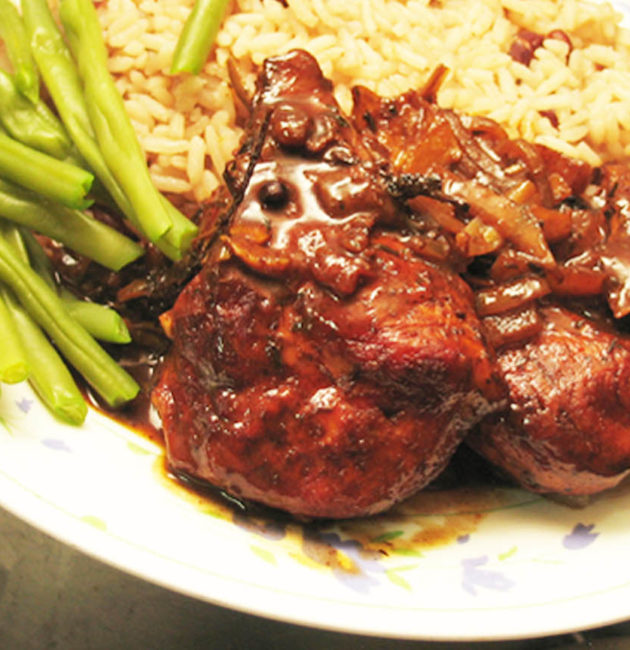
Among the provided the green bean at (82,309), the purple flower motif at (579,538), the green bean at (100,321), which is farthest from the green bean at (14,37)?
the purple flower motif at (579,538)

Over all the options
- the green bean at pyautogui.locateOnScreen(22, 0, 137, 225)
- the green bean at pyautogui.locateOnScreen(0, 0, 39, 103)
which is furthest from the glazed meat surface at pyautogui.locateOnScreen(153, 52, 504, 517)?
the green bean at pyautogui.locateOnScreen(0, 0, 39, 103)

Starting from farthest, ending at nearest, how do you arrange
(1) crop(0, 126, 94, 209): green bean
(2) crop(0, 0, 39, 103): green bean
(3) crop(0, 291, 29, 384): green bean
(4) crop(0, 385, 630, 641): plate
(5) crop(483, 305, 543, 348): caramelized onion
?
(2) crop(0, 0, 39, 103): green bean < (1) crop(0, 126, 94, 209): green bean < (5) crop(483, 305, 543, 348): caramelized onion < (3) crop(0, 291, 29, 384): green bean < (4) crop(0, 385, 630, 641): plate

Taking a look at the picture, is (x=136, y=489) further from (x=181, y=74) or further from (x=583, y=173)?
(x=583, y=173)

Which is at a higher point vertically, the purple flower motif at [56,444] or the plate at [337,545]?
the purple flower motif at [56,444]

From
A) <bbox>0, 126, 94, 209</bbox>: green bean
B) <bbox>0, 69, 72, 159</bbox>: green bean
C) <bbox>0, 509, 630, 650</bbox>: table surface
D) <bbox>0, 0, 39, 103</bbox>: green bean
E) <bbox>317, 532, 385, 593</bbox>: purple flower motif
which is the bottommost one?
<bbox>0, 509, 630, 650</bbox>: table surface

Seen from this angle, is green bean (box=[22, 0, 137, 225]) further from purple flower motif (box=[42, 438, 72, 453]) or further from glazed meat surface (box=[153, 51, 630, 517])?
purple flower motif (box=[42, 438, 72, 453])

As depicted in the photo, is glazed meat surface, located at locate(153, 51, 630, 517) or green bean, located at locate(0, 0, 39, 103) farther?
green bean, located at locate(0, 0, 39, 103)

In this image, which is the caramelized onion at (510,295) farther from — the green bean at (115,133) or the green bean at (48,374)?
the green bean at (48,374)
